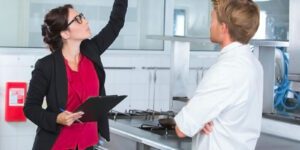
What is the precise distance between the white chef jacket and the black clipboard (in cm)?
42

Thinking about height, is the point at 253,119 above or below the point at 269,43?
below

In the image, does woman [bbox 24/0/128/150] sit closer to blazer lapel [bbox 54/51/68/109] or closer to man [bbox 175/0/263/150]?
blazer lapel [bbox 54/51/68/109]

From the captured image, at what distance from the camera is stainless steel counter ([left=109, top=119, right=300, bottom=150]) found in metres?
2.12

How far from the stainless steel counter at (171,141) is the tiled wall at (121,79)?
157 cm

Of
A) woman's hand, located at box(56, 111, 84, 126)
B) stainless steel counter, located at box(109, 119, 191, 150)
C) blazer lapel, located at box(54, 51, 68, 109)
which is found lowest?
stainless steel counter, located at box(109, 119, 191, 150)

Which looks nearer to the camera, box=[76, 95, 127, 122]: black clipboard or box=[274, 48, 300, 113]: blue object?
box=[76, 95, 127, 122]: black clipboard

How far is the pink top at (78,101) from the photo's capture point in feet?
7.02

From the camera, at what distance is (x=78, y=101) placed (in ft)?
7.08

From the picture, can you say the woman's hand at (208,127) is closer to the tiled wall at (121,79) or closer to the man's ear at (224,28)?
the man's ear at (224,28)

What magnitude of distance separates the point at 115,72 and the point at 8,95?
0.83 m

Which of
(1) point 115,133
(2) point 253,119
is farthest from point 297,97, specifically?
(2) point 253,119

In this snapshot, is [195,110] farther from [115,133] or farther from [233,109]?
[115,133]

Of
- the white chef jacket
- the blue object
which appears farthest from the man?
the blue object

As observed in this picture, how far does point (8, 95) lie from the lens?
3871 millimetres
